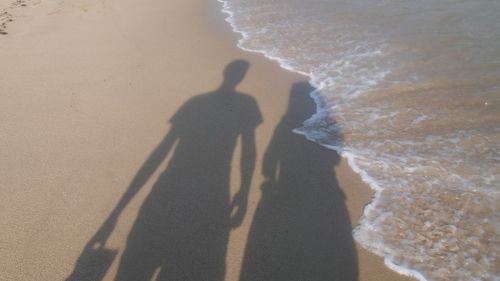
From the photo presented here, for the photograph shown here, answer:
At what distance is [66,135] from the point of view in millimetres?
5180

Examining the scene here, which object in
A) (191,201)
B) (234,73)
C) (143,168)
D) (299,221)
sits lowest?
(299,221)

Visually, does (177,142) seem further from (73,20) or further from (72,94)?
(73,20)

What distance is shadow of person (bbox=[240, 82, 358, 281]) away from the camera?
3.39 m

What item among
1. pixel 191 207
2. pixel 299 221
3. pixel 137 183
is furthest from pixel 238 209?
pixel 137 183

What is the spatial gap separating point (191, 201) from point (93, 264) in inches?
42.3

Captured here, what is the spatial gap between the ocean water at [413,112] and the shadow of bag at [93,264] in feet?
7.27

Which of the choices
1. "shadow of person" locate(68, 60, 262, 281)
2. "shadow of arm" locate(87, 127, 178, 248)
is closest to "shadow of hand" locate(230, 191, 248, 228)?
"shadow of person" locate(68, 60, 262, 281)

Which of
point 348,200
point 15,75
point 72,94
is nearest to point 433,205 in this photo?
point 348,200

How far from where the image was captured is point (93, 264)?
3.46 meters

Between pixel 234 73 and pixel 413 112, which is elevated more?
pixel 234 73

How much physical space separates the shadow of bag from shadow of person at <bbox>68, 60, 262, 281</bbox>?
2cm

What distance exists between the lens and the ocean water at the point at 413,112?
3.62m

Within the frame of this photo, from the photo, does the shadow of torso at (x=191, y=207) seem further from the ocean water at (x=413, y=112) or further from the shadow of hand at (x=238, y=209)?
the ocean water at (x=413, y=112)

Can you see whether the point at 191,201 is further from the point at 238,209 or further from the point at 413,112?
the point at 413,112
